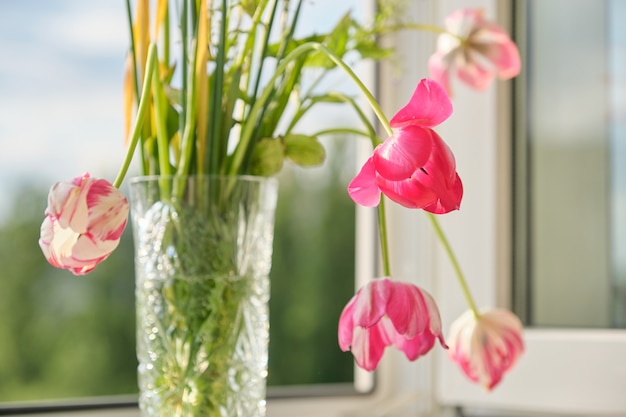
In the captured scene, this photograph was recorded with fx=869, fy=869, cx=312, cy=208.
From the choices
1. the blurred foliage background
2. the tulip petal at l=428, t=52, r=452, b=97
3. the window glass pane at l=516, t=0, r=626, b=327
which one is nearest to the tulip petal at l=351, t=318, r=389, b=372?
the tulip petal at l=428, t=52, r=452, b=97

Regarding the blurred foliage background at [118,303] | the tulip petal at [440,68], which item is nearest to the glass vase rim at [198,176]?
the tulip petal at [440,68]

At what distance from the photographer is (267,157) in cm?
64

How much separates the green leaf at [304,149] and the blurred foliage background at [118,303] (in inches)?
71.5

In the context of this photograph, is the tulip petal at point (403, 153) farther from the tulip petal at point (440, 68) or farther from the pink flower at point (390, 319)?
the tulip petal at point (440, 68)

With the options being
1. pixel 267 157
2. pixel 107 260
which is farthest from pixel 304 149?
pixel 107 260

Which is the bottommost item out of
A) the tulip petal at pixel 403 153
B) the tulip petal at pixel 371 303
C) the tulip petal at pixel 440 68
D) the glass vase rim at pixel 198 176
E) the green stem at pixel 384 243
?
the tulip petal at pixel 371 303

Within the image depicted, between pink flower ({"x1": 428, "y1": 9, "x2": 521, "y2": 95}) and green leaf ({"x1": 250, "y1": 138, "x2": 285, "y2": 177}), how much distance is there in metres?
0.22

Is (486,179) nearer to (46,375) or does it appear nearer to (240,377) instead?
(240,377)

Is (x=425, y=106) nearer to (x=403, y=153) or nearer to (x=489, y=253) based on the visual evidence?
(x=403, y=153)

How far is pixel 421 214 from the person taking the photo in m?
1.07

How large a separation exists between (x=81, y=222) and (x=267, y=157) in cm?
19

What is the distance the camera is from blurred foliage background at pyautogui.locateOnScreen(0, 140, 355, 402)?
9.32 feet

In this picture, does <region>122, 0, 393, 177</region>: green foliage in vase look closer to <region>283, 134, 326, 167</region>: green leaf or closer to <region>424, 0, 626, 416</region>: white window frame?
<region>283, 134, 326, 167</region>: green leaf

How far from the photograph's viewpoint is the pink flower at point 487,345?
677 millimetres
